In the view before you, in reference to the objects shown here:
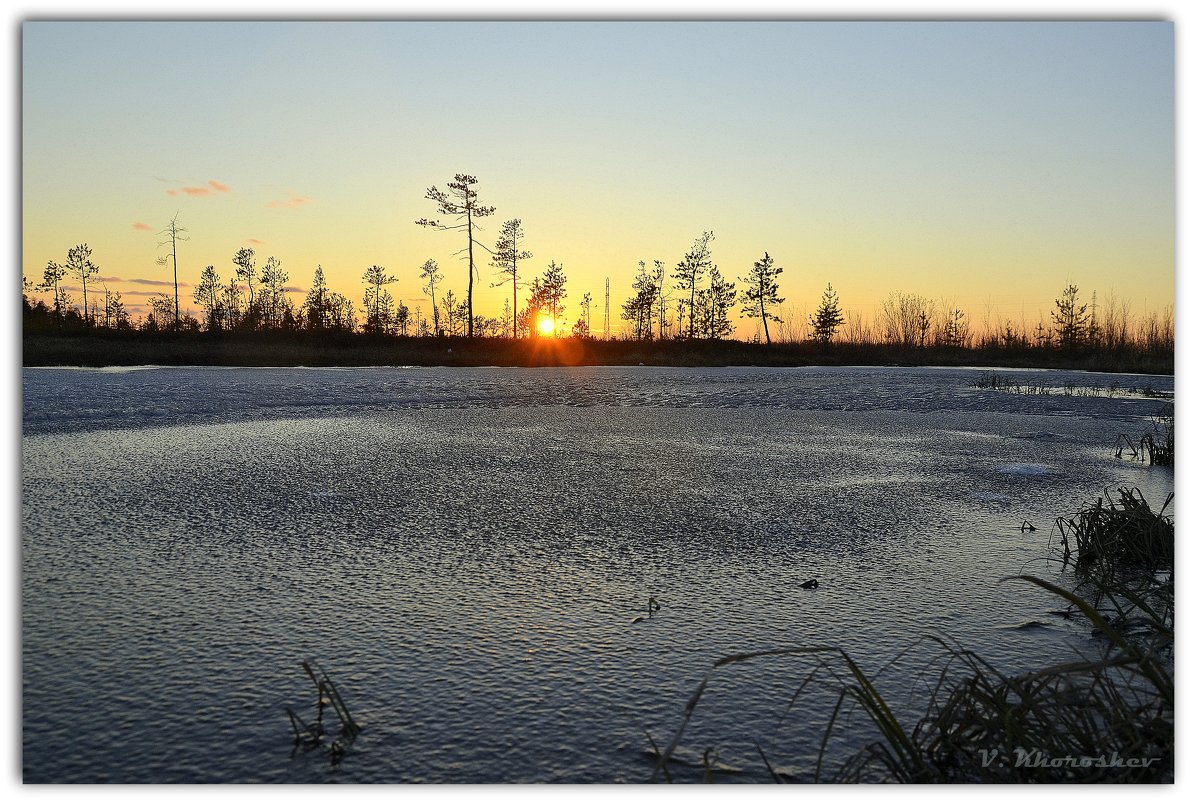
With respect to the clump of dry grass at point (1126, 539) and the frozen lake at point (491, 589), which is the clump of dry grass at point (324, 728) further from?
the clump of dry grass at point (1126, 539)

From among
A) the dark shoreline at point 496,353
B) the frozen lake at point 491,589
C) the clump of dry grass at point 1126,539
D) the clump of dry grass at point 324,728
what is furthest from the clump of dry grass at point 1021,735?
the dark shoreline at point 496,353

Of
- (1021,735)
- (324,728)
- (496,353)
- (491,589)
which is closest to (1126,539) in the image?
(1021,735)

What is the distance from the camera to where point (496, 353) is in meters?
32.1

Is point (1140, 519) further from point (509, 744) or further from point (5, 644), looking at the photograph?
point (5, 644)

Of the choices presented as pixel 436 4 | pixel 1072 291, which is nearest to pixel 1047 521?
pixel 436 4

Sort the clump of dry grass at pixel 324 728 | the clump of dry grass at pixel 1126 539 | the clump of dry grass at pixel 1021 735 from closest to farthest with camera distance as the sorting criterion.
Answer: the clump of dry grass at pixel 1021 735 → the clump of dry grass at pixel 324 728 → the clump of dry grass at pixel 1126 539

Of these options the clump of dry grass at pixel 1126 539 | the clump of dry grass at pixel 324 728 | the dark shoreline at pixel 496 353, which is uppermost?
the dark shoreline at pixel 496 353

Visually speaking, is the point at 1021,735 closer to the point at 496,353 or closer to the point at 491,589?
the point at 491,589

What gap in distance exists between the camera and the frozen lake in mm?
2072

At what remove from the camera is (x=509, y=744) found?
203 centimetres

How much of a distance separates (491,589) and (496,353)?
29.1 metres

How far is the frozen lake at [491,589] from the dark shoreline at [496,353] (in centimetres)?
1934

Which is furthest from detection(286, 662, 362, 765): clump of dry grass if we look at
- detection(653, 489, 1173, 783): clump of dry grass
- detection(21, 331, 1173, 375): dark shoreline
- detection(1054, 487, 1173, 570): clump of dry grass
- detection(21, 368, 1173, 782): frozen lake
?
detection(21, 331, 1173, 375): dark shoreline

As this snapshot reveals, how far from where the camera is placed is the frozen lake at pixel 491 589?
207 centimetres
